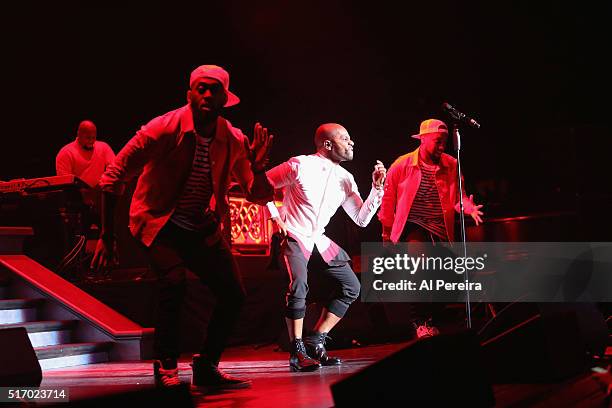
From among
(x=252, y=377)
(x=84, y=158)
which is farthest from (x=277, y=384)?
(x=84, y=158)

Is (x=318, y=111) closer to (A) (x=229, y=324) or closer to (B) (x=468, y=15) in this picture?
(B) (x=468, y=15)

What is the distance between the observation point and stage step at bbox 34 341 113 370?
244 inches

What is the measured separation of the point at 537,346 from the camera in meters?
4.13

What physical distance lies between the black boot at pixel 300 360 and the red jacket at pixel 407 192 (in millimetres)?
1888

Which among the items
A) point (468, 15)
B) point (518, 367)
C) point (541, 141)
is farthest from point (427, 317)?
point (541, 141)

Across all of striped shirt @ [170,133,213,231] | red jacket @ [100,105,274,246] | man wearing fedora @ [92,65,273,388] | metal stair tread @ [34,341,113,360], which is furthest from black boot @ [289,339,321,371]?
metal stair tread @ [34,341,113,360]

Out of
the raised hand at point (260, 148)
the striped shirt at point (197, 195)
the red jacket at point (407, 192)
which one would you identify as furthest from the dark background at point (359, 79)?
the striped shirt at point (197, 195)

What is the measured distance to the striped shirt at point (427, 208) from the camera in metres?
6.88

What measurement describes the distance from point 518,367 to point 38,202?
670 cm

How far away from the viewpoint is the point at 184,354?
24.4 feet

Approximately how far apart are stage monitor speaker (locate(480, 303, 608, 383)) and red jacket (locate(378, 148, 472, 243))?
2.23 metres

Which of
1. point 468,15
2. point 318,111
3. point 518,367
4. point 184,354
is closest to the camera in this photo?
point 518,367

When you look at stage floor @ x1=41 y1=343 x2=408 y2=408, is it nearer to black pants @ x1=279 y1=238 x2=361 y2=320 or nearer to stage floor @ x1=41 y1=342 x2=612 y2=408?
stage floor @ x1=41 y1=342 x2=612 y2=408

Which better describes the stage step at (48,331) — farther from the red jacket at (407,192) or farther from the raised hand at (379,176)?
the raised hand at (379,176)
